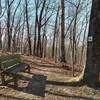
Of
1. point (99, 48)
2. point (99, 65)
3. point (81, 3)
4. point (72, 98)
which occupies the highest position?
point (81, 3)

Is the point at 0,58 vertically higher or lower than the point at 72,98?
higher

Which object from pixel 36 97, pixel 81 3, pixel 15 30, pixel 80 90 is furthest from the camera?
pixel 15 30

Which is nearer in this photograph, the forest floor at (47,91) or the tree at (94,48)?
the forest floor at (47,91)

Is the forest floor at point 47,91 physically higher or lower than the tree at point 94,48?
lower

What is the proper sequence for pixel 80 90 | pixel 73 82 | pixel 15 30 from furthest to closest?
1. pixel 15 30
2. pixel 73 82
3. pixel 80 90

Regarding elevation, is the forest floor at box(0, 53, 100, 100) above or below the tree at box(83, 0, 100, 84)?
below

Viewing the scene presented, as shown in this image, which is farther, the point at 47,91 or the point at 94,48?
the point at 94,48

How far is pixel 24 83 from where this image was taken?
10141 mm

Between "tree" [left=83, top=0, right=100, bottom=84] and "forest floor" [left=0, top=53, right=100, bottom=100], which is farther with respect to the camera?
"tree" [left=83, top=0, right=100, bottom=84]

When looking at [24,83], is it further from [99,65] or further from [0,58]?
[99,65]

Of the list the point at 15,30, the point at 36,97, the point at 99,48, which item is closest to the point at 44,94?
the point at 36,97

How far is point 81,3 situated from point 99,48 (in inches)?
888

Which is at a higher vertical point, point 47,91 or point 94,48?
point 94,48

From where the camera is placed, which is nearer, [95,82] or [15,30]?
[95,82]
